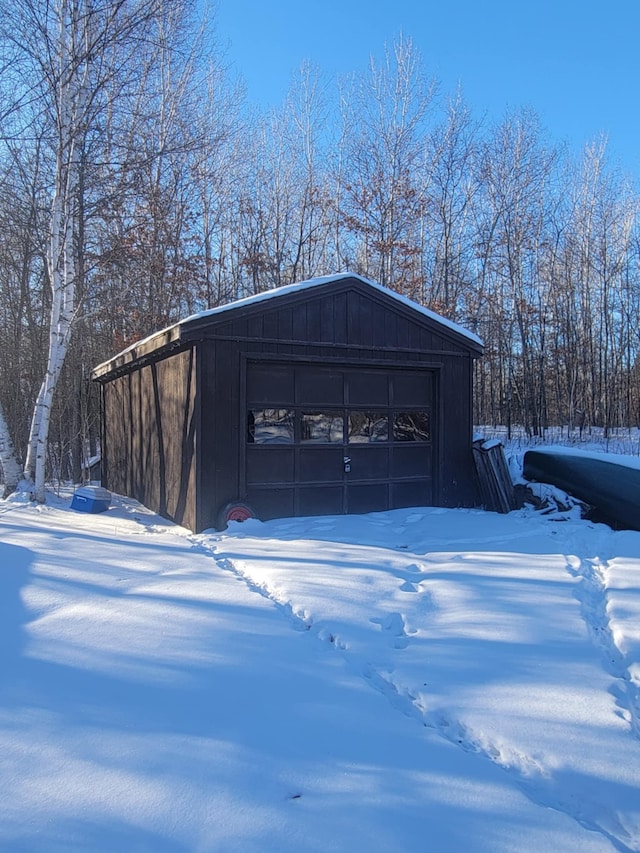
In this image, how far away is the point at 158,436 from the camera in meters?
9.55

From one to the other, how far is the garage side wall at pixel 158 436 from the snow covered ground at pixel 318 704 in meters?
2.43

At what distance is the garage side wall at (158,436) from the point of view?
26.7ft

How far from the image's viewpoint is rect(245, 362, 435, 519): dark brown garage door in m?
8.39

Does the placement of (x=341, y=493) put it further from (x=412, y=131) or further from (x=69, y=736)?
(x=412, y=131)

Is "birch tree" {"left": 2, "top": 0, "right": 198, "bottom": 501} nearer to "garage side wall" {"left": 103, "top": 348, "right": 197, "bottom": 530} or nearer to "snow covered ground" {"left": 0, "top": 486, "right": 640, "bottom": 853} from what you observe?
"garage side wall" {"left": 103, "top": 348, "right": 197, "bottom": 530}

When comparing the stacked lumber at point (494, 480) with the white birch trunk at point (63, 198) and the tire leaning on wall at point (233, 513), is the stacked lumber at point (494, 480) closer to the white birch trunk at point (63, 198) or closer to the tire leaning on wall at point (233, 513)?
the tire leaning on wall at point (233, 513)

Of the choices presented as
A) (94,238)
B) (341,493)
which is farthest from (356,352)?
(94,238)

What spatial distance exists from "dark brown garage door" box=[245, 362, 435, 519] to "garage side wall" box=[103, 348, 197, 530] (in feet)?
2.61

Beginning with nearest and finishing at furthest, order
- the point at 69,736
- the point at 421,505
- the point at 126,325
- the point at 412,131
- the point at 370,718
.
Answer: the point at 69,736 → the point at 370,718 → the point at 421,505 → the point at 126,325 → the point at 412,131

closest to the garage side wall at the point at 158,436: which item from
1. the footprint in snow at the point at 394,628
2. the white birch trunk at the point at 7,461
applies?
the white birch trunk at the point at 7,461

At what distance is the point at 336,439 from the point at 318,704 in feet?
19.5

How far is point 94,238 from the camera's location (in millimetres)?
18500

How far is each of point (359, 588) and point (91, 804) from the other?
2958 mm

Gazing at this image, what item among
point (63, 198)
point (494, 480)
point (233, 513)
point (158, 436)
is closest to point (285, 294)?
point (233, 513)
